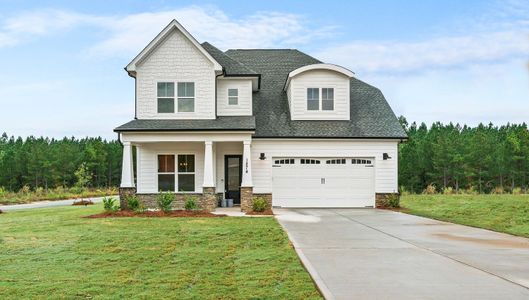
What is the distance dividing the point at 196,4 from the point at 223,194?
8.59 m

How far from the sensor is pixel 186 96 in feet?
74.0

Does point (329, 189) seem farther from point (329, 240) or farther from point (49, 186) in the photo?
point (49, 186)

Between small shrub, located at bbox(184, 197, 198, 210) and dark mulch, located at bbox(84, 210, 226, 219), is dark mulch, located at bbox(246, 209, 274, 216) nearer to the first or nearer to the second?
dark mulch, located at bbox(84, 210, 226, 219)

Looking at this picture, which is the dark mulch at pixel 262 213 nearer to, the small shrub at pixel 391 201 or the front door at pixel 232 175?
the front door at pixel 232 175

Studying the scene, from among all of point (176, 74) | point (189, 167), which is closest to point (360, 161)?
point (189, 167)

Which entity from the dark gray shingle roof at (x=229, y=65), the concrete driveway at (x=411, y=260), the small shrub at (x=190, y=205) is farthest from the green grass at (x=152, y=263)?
the dark gray shingle roof at (x=229, y=65)

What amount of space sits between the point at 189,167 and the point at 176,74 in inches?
161

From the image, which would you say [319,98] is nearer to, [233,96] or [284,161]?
[284,161]

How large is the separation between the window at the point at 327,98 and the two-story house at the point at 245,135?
0.05 metres

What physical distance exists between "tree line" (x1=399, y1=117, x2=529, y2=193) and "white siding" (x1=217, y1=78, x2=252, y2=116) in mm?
35557

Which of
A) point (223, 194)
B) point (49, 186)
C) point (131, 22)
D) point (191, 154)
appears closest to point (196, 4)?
point (131, 22)

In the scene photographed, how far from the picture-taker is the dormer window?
24.5m

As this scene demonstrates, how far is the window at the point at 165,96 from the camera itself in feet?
74.1

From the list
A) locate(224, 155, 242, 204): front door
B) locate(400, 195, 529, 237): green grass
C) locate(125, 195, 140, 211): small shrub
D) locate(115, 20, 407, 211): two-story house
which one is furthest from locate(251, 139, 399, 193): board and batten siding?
locate(125, 195, 140, 211): small shrub
